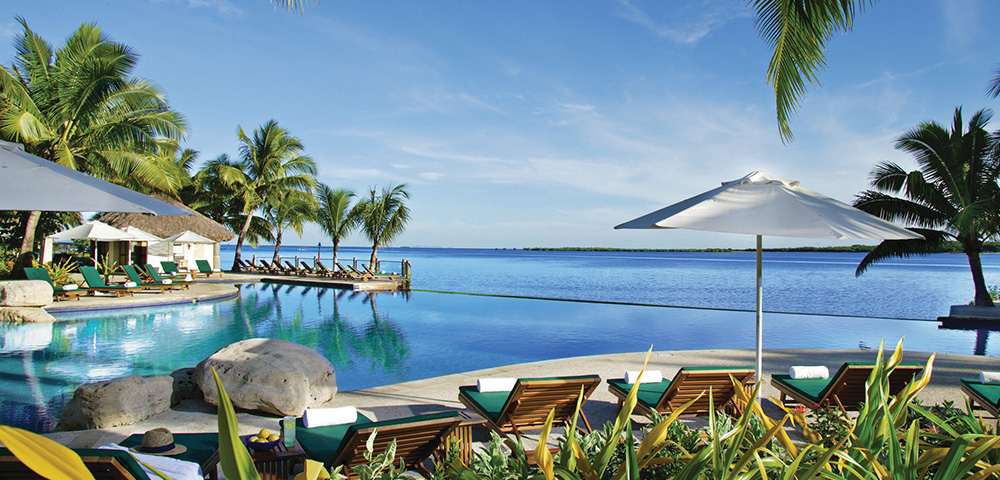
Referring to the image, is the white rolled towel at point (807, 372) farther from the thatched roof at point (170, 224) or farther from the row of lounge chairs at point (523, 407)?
the thatched roof at point (170, 224)

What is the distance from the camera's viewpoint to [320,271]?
22453 millimetres

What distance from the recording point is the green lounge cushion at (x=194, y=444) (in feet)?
10.0

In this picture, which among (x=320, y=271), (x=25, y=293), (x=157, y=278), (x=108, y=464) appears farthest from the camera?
(x=320, y=271)

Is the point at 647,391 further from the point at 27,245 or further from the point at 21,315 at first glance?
the point at 27,245

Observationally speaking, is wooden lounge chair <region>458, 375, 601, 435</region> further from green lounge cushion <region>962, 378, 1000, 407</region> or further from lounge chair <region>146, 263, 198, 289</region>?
lounge chair <region>146, 263, 198, 289</region>

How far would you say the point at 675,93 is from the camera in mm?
12117

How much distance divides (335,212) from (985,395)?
24034mm

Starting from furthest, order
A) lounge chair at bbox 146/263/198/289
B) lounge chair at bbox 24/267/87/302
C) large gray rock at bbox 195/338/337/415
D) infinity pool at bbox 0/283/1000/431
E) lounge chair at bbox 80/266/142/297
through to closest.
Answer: lounge chair at bbox 146/263/198/289 → lounge chair at bbox 80/266/142/297 → lounge chair at bbox 24/267/87/302 → infinity pool at bbox 0/283/1000/431 → large gray rock at bbox 195/338/337/415

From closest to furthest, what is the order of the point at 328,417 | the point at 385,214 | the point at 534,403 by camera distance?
the point at 328,417
the point at 534,403
the point at 385,214

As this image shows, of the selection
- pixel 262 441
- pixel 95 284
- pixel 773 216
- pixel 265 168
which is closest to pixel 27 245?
pixel 95 284

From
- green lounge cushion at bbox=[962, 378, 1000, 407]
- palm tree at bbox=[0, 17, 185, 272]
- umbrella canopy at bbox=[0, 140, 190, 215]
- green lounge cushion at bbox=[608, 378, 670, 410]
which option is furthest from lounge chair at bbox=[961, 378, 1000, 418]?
palm tree at bbox=[0, 17, 185, 272]

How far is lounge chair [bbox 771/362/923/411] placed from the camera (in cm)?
432

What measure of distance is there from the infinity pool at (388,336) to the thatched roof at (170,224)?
10143 mm

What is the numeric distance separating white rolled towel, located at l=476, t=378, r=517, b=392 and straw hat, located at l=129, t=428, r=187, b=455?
220 centimetres
